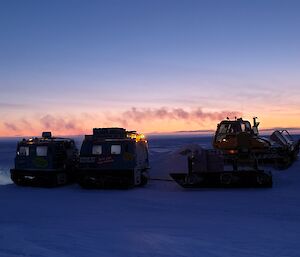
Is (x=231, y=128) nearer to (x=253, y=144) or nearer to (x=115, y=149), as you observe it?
(x=253, y=144)

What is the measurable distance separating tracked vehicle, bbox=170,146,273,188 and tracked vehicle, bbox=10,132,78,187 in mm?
4940

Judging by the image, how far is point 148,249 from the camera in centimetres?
761

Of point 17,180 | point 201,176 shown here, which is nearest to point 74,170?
point 17,180

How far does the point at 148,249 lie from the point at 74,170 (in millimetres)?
11590

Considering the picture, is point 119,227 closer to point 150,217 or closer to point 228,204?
point 150,217

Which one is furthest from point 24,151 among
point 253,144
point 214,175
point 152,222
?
point 253,144

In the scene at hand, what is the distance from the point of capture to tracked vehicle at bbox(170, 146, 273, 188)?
15734 millimetres

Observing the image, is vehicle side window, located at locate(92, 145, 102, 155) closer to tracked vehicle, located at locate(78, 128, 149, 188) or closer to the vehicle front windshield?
tracked vehicle, located at locate(78, 128, 149, 188)

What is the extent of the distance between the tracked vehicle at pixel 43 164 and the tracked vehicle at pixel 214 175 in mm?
4940

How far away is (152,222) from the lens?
404 inches

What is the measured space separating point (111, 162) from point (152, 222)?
697 cm

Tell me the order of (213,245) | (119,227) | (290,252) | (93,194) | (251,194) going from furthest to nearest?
(93,194), (251,194), (119,227), (213,245), (290,252)

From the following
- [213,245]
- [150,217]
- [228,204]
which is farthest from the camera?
[228,204]

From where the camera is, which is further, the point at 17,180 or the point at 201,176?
the point at 17,180
